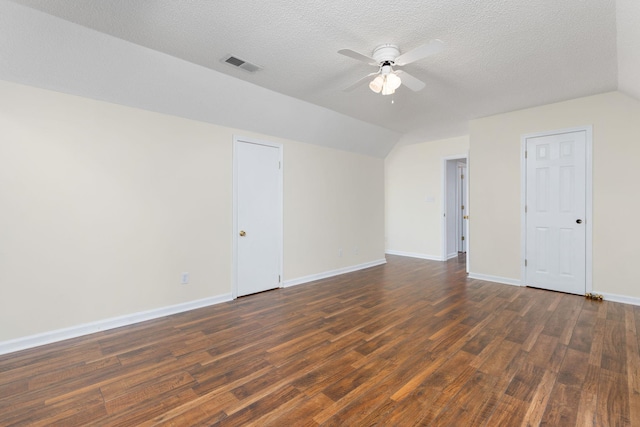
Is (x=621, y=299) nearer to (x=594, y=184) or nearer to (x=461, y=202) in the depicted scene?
(x=594, y=184)

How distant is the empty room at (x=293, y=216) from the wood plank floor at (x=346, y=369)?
0.07 feet

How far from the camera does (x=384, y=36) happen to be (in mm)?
2379

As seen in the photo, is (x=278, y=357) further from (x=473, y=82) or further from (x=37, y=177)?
(x=473, y=82)

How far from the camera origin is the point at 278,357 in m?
2.35

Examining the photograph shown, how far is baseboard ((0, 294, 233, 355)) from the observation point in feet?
8.17

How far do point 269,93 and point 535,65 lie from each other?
296 cm

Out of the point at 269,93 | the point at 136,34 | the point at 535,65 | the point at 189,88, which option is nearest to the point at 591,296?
the point at 535,65

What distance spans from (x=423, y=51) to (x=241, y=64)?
1785mm

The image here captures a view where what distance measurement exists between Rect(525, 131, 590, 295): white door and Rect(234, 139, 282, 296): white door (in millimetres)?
3850

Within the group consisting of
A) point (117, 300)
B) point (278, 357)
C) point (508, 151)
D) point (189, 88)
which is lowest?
point (278, 357)

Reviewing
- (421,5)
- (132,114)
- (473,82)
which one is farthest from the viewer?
(473,82)

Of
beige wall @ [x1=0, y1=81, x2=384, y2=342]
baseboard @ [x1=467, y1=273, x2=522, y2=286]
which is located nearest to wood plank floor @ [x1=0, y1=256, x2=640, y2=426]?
beige wall @ [x1=0, y1=81, x2=384, y2=342]

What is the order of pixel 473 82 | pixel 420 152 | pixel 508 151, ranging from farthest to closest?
1. pixel 420 152
2. pixel 508 151
3. pixel 473 82

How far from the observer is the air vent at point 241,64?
2770 millimetres
